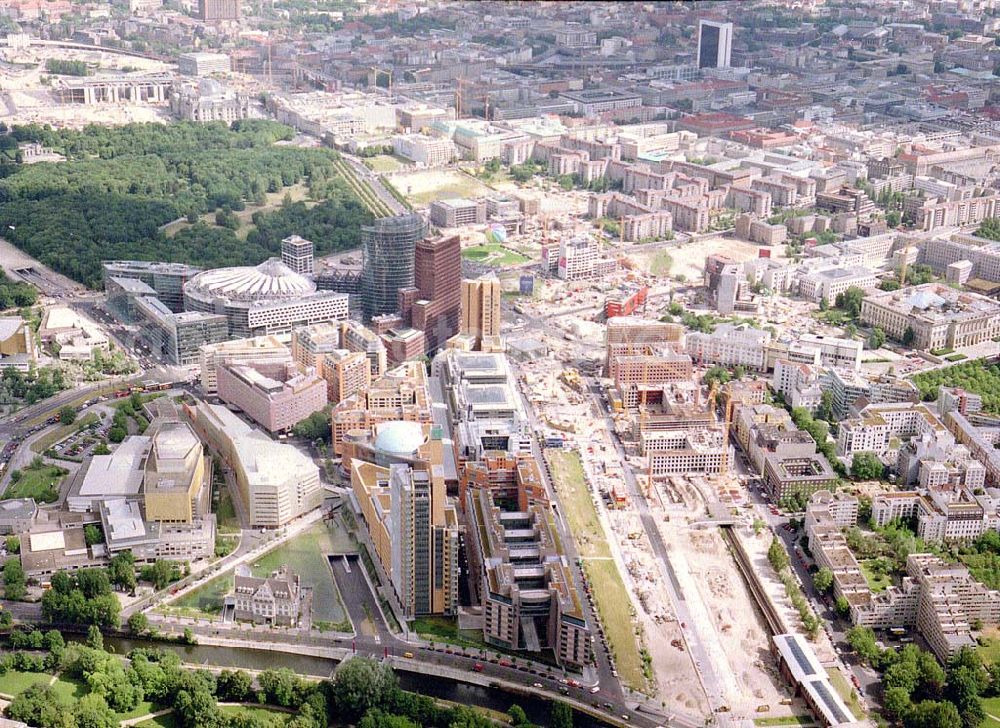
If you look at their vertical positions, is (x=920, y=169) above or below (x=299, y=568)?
above

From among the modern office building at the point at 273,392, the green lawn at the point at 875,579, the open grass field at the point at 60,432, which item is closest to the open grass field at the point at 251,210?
the modern office building at the point at 273,392

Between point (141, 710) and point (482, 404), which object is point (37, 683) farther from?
→ point (482, 404)

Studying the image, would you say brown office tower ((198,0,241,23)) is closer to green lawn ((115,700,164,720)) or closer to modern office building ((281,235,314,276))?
modern office building ((281,235,314,276))

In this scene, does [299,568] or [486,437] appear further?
[486,437]

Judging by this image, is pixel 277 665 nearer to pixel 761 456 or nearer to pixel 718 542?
pixel 718 542

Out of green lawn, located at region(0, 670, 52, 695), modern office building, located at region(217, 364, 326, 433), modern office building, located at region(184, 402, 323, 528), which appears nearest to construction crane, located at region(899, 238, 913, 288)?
modern office building, located at region(217, 364, 326, 433)

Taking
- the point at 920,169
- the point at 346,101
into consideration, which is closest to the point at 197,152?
the point at 346,101
